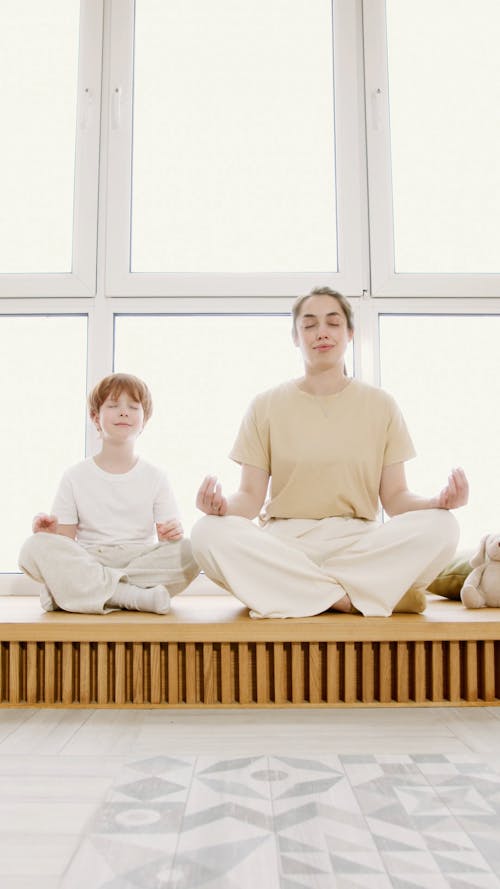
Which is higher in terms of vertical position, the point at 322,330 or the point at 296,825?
the point at 322,330

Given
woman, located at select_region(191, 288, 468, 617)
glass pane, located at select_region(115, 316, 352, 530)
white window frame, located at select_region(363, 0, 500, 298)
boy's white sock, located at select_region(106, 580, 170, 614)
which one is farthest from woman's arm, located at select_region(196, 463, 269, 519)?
white window frame, located at select_region(363, 0, 500, 298)

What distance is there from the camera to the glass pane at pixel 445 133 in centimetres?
232

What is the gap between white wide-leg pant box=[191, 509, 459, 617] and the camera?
150 centimetres

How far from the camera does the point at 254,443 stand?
185cm

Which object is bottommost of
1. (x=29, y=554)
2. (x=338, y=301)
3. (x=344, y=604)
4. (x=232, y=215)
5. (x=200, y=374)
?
(x=344, y=604)

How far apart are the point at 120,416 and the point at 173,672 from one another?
26.5 inches

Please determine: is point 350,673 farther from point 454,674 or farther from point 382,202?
point 382,202

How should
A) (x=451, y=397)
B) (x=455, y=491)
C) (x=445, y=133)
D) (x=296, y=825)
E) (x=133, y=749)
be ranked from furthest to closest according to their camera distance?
(x=445, y=133), (x=451, y=397), (x=455, y=491), (x=133, y=749), (x=296, y=825)

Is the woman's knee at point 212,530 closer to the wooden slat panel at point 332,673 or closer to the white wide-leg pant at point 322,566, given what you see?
the white wide-leg pant at point 322,566

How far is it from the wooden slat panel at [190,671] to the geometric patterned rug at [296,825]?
0.36 meters

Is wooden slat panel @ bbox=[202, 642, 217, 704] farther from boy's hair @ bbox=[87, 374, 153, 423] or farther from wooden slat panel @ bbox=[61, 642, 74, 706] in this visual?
boy's hair @ bbox=[87, 374, 153, 423]

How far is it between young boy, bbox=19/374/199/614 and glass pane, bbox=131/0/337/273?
2.21ft

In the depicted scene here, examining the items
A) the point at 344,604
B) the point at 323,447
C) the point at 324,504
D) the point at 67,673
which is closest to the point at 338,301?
the point at 323,447

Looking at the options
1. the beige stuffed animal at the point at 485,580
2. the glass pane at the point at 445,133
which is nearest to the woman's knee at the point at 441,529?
the beige stuffed animal at the point at 485,580
